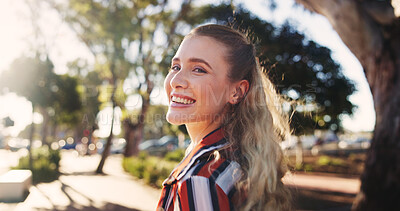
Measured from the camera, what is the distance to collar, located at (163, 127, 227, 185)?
1.28m

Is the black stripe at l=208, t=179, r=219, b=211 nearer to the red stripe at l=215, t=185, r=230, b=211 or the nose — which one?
the red stripe at l=215, t=185, r=230, b=211

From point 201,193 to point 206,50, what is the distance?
73cm

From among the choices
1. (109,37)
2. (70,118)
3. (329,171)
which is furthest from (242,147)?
(70,118)

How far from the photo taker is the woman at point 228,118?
4.19 ft

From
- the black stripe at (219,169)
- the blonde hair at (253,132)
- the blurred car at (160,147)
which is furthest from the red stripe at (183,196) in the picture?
the blurred car at (160,147)

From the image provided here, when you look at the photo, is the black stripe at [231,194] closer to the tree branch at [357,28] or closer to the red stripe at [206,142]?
the red stripe at [206,142]

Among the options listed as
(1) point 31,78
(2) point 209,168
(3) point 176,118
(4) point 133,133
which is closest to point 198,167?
(2) point 209,168

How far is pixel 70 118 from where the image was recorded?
36531 millimetres

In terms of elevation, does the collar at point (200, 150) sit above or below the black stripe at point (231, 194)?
above

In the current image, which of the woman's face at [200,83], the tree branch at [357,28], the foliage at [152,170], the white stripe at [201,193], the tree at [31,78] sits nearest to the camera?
the white stripe at [201,193]

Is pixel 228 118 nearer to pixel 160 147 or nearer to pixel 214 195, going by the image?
pixel 214 195

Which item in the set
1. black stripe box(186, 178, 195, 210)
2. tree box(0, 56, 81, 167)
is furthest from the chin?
tree box(0, 56, 81, 167)

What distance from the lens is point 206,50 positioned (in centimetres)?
156

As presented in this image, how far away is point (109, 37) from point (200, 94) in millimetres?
13170
